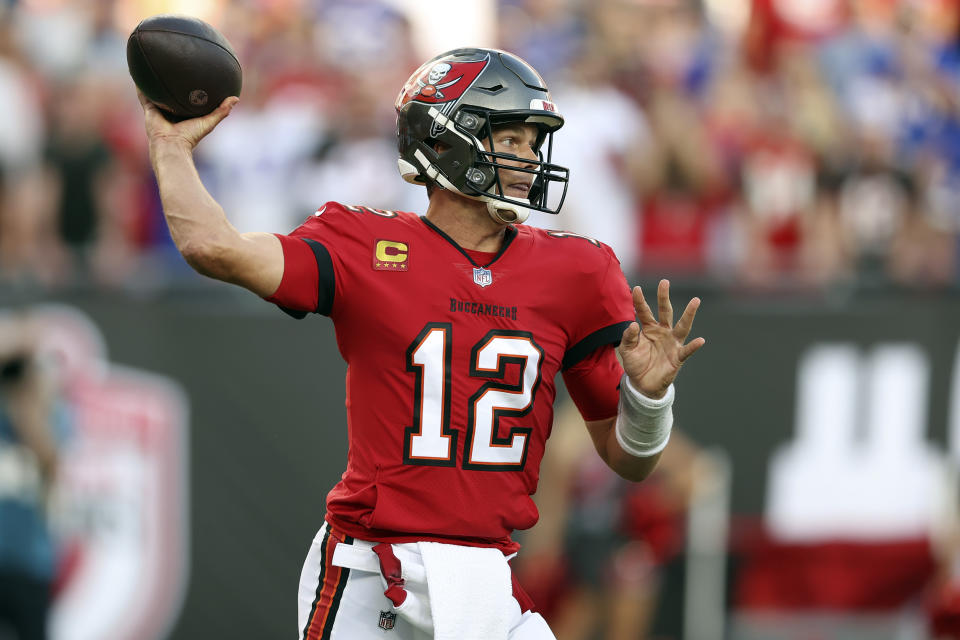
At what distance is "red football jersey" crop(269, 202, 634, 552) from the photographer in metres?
3.59

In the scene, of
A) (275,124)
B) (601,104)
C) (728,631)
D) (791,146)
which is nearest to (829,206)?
(791,146)

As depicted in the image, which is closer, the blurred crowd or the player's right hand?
the player's right hand

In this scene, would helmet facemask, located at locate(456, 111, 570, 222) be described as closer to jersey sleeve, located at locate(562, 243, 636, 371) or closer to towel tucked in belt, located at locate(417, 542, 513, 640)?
jersey sleeve, located at locate(562, 243, 636, 371)

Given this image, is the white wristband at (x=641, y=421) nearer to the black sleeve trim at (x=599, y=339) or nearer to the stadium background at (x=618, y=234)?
the black sleeve trim at (x=599, y=339)

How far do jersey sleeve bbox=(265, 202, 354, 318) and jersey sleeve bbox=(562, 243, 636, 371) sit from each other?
27.8 inches

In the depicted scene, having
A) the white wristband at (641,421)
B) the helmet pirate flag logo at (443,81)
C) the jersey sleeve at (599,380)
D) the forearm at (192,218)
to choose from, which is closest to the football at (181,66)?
the forearm at (192,218)

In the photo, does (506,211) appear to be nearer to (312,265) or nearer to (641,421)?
(312,265)

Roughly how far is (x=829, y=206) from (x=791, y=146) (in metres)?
0.54

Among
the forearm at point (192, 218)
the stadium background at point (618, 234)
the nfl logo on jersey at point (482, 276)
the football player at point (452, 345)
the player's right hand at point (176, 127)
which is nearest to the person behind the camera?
the forearm at point (192, 218)

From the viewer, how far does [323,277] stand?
3.52 meters

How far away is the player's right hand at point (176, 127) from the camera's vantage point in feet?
11.3

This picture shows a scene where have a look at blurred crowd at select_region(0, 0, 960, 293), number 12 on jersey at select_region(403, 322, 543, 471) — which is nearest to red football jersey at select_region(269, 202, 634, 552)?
number 12 on jersey at select_region(403, 322, 543, 471)

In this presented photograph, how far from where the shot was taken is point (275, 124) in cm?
871

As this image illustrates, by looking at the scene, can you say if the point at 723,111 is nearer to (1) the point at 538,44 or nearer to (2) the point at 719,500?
(1) the point at 538,44
